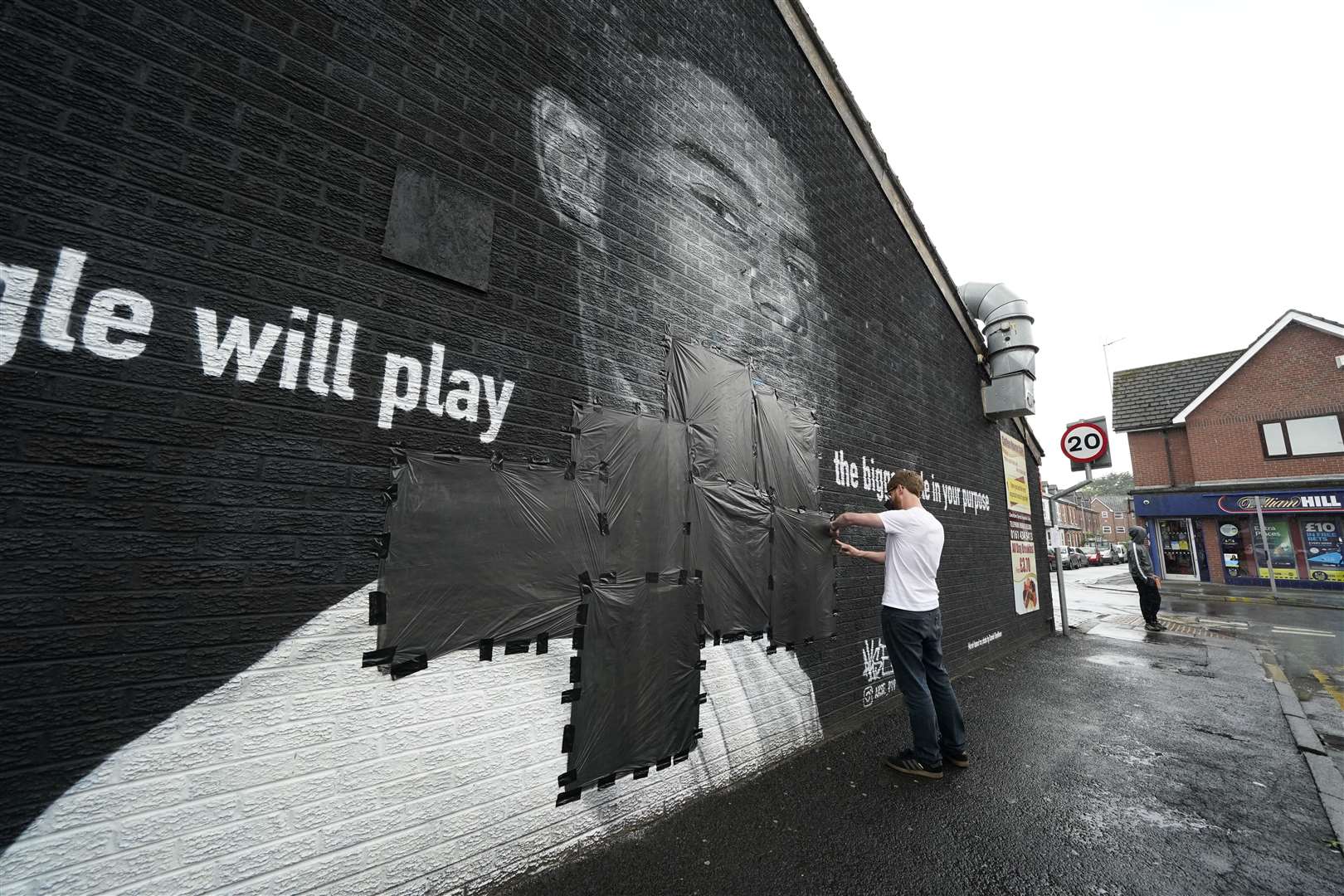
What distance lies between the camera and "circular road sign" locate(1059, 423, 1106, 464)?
8.55m

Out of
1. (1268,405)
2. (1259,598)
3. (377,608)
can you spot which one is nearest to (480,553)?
(377,608)

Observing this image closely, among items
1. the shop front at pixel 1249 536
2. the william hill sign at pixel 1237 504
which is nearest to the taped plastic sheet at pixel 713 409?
the shop front at pixel 1249 536

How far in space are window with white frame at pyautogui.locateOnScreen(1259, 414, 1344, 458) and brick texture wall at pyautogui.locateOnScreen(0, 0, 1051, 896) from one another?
83.8 feet

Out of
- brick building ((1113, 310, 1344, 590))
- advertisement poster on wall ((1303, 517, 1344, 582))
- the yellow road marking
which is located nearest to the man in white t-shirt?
the yellow road marking

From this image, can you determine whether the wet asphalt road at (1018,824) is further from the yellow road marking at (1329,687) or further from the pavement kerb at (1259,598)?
the pavement kerb at (1259,598)

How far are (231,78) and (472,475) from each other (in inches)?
62.4

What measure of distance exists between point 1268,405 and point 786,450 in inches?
993

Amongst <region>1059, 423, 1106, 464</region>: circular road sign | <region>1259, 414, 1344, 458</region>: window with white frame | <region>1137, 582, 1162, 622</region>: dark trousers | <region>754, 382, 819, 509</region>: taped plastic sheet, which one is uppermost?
<region>1259, 414, 1344, 458</region>: window with white frame

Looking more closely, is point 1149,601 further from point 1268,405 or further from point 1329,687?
point 1268,405

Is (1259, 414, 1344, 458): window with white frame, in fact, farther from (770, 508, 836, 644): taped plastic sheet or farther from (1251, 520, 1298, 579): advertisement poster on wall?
(770, 508, 836, 644): taped plastic sheet

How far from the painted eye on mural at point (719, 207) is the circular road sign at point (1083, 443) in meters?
8.28

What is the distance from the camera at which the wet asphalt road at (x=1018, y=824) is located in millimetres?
2193

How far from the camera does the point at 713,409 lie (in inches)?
127

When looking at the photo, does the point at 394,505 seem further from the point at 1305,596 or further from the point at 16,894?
the point at 1305,596
